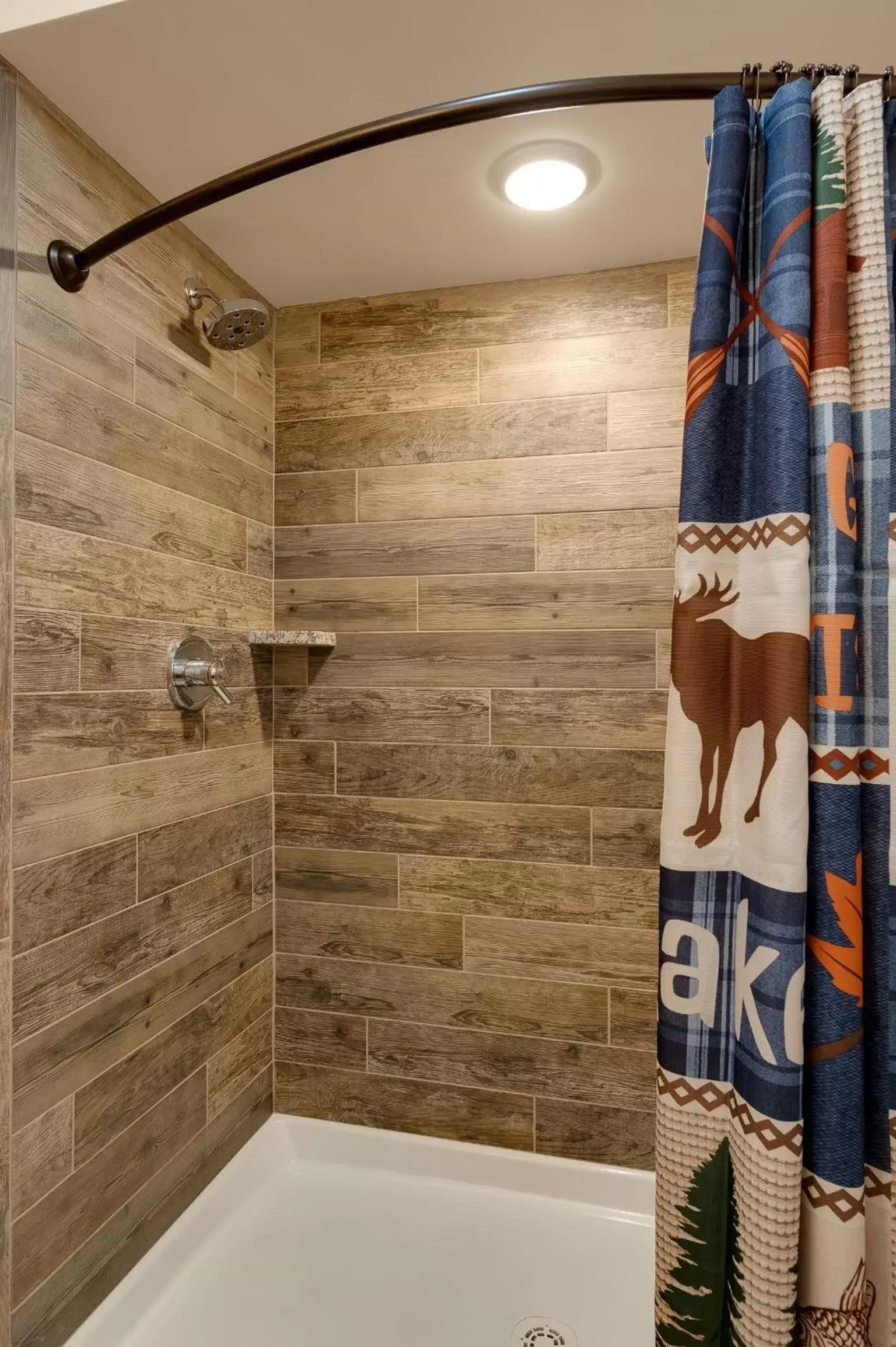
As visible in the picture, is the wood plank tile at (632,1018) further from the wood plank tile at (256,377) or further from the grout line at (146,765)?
the wood plank tile at (256,377)

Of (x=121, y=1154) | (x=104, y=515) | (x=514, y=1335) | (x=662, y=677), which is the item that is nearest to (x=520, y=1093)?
(x=514, y=1335)

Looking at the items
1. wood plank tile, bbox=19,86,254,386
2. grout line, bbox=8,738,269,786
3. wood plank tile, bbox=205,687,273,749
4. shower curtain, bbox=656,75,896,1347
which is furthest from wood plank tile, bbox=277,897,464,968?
wood plank tile, bbox=19,86,254,386

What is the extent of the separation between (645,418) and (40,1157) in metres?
1.94

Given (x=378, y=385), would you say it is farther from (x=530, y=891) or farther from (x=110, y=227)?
(x=530, y=891)

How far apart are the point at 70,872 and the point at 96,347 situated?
97 cm

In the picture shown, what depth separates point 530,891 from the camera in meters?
2.00

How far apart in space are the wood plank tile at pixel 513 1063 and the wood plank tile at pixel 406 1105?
3cm

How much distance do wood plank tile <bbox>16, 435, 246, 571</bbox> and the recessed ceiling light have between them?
94cm

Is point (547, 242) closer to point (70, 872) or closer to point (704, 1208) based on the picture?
point (70, 872)

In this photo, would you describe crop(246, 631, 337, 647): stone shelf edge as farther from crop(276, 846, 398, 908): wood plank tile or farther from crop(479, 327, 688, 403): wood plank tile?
crop(479, 327, 688, 403): wood plank tile

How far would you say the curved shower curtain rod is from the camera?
0.93 m

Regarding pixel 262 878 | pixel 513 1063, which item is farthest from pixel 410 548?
pixel 513 1063

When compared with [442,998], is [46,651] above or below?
above

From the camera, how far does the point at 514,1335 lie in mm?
1594
